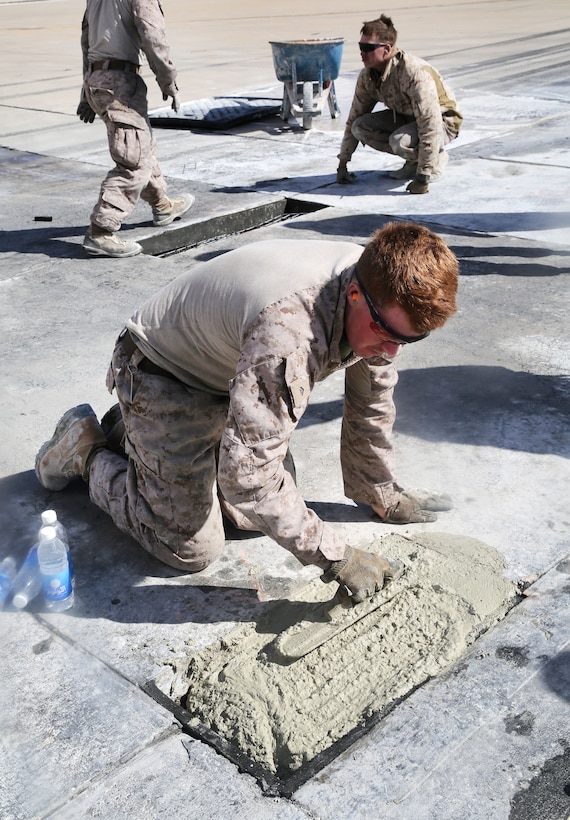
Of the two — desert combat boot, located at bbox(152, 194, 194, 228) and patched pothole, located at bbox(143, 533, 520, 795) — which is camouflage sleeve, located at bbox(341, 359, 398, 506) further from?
desert combat boot, located at bbox(152, 194, 194, 228)

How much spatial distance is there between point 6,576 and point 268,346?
123 centimetres

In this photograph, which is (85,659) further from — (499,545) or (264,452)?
(499,545)

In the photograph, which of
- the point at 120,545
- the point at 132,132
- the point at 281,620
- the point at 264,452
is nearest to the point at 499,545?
the point at 281,620

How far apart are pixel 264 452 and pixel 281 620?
2.19 ft

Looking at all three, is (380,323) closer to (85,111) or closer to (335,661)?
(335,661)

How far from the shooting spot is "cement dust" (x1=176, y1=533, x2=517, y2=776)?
229cm

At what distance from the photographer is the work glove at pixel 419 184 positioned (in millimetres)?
6934

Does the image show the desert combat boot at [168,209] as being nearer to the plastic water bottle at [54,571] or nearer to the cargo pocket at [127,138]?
the cargo pocket at [127,138]

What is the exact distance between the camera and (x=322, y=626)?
8.52ft

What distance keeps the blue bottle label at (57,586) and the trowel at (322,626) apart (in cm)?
66

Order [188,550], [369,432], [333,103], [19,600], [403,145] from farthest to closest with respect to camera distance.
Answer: [333,103] < [403,145] < [369,432] < [188,550] < [19,600]

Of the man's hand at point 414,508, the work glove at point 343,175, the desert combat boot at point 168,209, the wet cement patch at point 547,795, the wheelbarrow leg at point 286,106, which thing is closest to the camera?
the wet cement patch at point 547,795

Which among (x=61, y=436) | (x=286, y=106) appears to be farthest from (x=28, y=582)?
(x=286, y=106)

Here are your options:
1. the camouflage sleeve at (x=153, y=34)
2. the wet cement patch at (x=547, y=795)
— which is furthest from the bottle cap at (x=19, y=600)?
the camouflage sleeve at (x=153, y=34)
